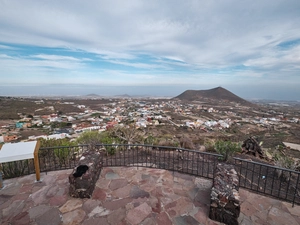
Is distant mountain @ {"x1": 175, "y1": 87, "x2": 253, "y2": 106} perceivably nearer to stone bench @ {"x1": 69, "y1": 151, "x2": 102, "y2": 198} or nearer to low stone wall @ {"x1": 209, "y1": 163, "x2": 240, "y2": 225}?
low stone wall @ {"x1": 209, "y1": 163, "x2": 240, "y2": 225}

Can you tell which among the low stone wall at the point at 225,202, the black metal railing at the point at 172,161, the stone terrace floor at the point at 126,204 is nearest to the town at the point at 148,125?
the black metal railing at the point at 172,161

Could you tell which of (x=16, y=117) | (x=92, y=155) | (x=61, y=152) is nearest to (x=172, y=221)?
(x=92, y=155)

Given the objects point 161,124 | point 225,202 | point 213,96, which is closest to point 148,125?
point 161,124

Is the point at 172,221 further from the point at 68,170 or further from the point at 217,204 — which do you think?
the point at 68,170

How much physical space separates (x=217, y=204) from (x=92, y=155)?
9.69 feet

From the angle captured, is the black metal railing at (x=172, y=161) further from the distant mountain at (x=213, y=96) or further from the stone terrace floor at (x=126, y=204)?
the distant mountain at (x=213, y=96)

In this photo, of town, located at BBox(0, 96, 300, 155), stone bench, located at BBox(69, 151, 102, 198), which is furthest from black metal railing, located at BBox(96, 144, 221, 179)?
town, located at BBox(0, 96, 300, 155)

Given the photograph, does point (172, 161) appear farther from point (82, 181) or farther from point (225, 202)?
point (82, 181)

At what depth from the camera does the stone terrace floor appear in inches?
110

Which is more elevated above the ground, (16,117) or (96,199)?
(96,199)

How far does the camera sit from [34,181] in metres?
3.96

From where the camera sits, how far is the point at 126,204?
3.17 meters

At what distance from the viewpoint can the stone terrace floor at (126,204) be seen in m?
2.79

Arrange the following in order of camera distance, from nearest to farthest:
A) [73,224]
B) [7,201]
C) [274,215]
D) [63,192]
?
[73,224], [274,215], [7,201], [63,192]
